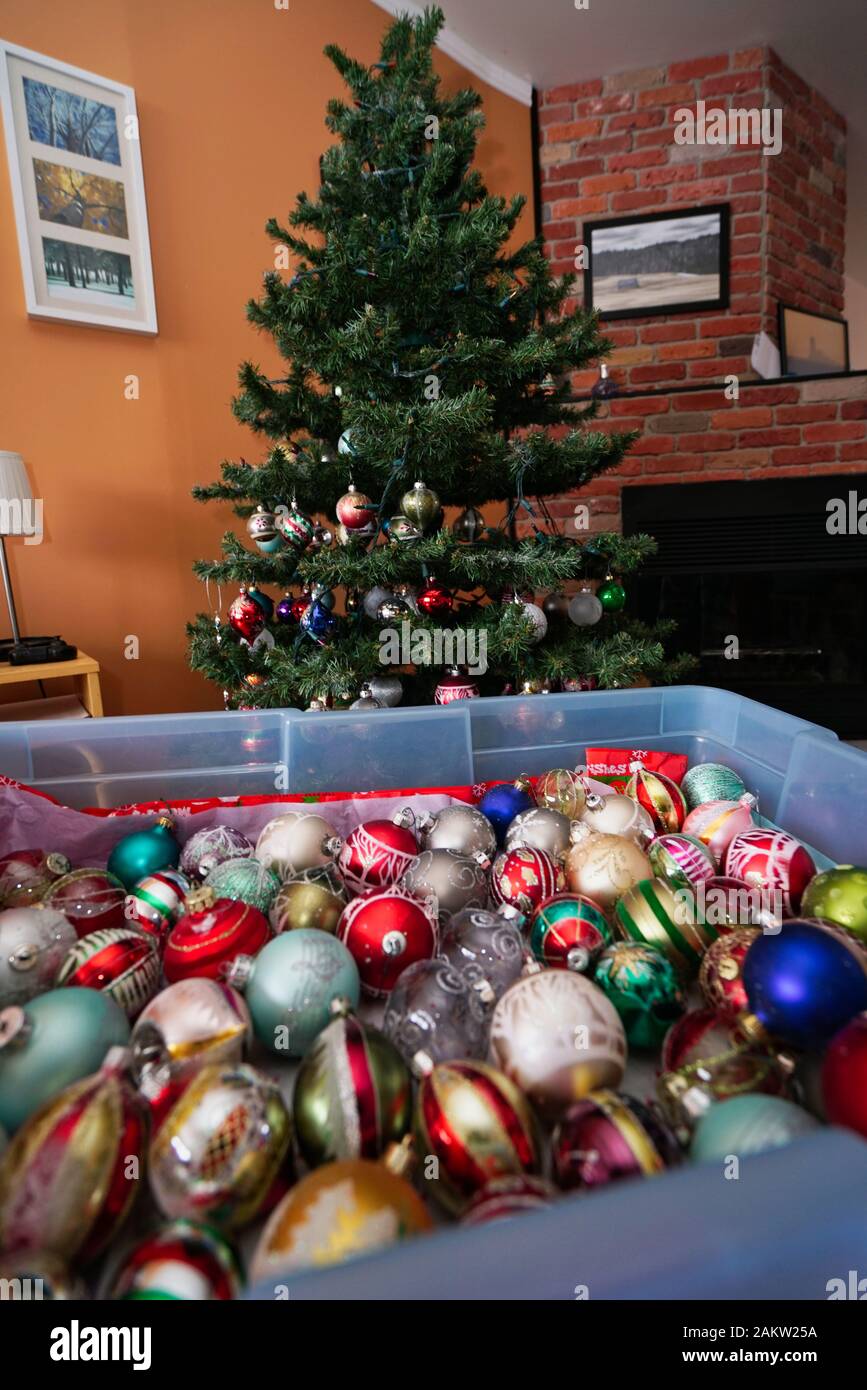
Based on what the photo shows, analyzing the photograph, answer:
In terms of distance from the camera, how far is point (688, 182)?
8.84ft

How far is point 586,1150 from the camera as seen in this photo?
1.48 ft

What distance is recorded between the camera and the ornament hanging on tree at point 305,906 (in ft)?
2.39

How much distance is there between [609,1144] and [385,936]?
0.89ft

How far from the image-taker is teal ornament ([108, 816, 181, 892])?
845 mm

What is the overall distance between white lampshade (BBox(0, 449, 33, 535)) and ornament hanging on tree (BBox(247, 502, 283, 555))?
2.08 feet

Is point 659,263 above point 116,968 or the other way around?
above

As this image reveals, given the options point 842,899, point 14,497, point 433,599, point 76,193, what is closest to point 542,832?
point 842,899

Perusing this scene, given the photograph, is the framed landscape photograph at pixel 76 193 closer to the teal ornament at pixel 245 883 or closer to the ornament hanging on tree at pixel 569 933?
the teal ornament at pixel 245 883

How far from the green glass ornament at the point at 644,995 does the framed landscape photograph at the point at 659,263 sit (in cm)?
267

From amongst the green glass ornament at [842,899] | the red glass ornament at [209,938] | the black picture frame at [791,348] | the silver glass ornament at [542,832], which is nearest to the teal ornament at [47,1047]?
the red glass ornament at [209,938]

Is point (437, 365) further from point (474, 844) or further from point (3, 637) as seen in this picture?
point (3, 637)

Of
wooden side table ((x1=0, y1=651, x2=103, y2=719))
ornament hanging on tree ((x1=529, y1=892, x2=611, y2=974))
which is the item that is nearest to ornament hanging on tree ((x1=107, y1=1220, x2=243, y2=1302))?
ornament hanging on tree ((x1=529, y1=892, x2=611, y2=974))

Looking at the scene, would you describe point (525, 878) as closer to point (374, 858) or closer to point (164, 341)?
point (374, 858)

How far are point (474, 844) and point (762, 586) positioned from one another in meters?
2.03
